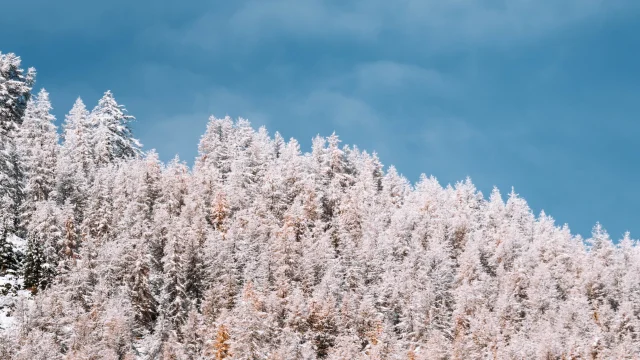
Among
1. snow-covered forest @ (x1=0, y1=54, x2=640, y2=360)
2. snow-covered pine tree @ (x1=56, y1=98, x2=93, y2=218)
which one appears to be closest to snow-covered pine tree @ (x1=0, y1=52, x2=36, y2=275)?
snow-covered forest @ (x1=0, y1=54, x2=640, y2=360)

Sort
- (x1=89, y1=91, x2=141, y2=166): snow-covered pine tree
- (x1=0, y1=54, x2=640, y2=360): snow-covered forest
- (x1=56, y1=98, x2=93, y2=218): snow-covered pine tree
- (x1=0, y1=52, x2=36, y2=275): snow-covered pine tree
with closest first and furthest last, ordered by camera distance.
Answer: (x1=0, y1=54, x2=640, y2=360): snow-covered forest < (x1=0, y1=52, x2=36, y2=275): snow-covered pine tree < (x1=56, y1=98, x2=93, y2=218): snow-covered pine tree < (x1=89, y1=91, x2=141, y2=166): snow-covered pine tree

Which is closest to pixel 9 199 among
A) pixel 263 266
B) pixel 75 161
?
pixel 75 161

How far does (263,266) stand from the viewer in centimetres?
8500

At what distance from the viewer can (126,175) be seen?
10031cm

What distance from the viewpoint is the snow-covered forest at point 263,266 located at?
247 feet

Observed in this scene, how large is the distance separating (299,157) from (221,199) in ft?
72.1

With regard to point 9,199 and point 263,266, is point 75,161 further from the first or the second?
point 263,266

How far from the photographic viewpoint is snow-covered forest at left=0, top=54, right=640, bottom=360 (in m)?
75.4

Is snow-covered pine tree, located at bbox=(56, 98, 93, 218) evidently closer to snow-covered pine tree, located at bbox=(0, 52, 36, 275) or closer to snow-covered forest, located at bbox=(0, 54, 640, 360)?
snow-covered forest, located at bbox=(0, 54, 640, 360)

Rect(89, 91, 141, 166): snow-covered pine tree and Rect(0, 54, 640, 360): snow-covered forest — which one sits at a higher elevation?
Rect(89, 91, 141, 166): snow-covered pine tree

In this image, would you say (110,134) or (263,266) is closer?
(263,266)

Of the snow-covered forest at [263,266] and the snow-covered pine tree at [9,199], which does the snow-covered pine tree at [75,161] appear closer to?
the snow-covered forest at [263,266]

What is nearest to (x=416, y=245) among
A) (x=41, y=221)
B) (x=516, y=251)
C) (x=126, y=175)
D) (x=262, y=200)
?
(x=516, y=251)

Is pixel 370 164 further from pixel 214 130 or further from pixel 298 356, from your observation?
pixel 298 356
